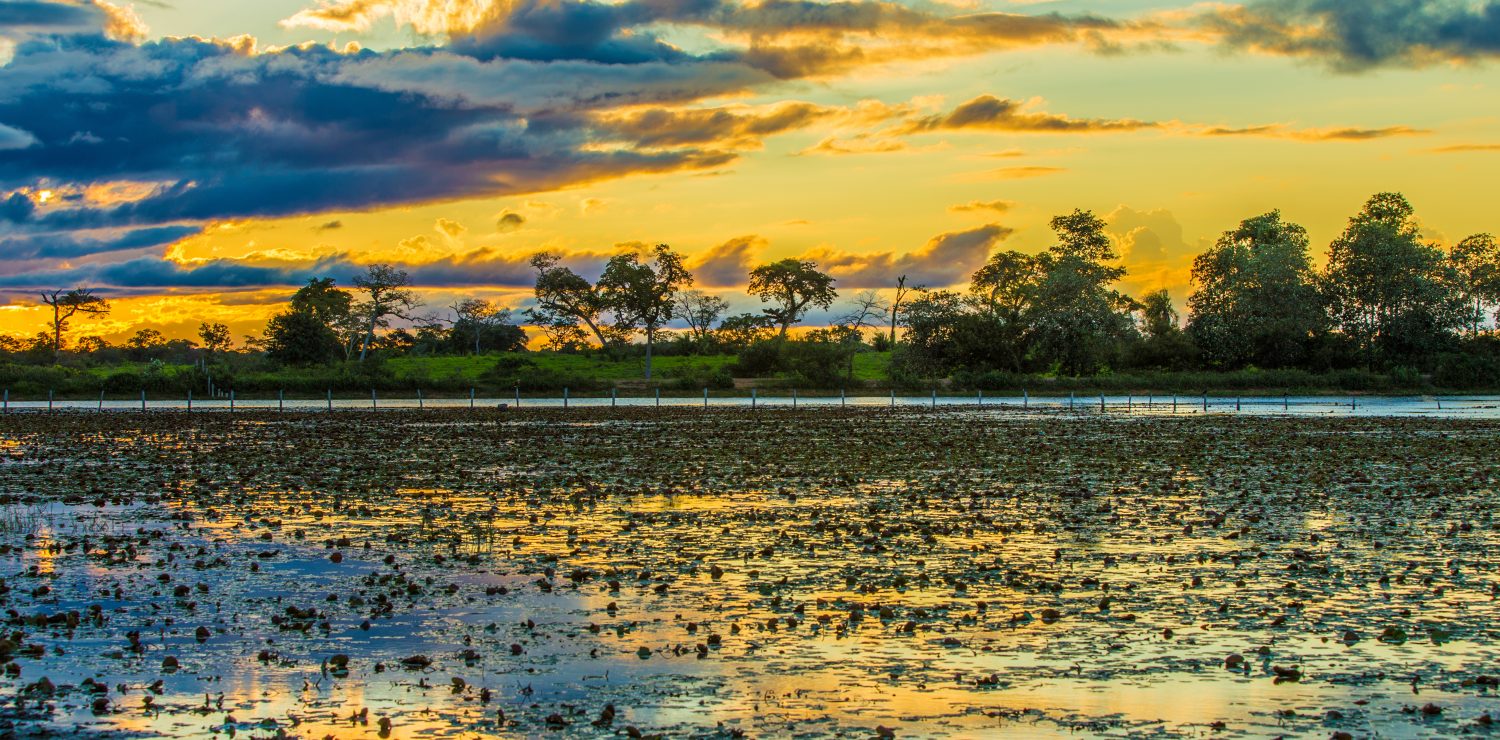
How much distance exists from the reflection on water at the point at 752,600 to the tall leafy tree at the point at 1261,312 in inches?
3217

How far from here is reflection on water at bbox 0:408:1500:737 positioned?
11930 mm

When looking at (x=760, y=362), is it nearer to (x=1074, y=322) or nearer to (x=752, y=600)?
(x=1074, y=322)

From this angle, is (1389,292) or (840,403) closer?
(840,403)

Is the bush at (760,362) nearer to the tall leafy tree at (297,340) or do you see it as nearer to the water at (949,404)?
the water at (949,404)

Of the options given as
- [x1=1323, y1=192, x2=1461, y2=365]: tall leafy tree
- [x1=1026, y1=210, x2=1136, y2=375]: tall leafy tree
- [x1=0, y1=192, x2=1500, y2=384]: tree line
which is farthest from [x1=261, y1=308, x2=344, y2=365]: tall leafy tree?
[x1=1323, y1=192, x2=1461, y2=365]: tall leafy tree

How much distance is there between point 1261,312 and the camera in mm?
113562

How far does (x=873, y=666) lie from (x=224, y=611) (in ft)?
27.7

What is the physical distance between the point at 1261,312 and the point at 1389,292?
10501 millimetres

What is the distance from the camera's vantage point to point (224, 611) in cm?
1644

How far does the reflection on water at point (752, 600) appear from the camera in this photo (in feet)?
39.1

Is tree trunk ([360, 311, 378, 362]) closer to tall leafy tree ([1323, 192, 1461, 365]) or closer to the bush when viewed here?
the bush

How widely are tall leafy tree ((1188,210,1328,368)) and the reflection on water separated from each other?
268 feet

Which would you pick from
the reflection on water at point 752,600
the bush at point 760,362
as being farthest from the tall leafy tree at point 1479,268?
the reflection on water at point 752,600

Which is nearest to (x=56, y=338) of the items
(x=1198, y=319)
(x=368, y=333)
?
(x=368, y=333)
